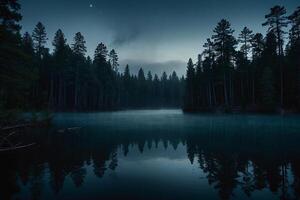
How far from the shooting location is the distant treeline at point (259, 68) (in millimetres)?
36500

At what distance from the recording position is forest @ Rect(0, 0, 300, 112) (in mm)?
22828

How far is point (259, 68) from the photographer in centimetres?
4584

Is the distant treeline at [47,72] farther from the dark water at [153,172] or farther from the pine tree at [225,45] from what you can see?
the pine tree at [225,45]

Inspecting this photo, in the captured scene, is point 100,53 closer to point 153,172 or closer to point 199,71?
point 199,71

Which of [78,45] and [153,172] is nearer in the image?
[153,172]

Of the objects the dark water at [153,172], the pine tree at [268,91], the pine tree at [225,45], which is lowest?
the dark water at [153,172]

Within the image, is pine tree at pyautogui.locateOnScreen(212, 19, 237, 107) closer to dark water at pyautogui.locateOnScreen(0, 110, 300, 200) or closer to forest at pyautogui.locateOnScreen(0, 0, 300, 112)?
forest at pyautogui.locateOnScreen(0, 0, 300, 112)

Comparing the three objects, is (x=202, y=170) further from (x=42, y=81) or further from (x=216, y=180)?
(x=42, y=81)

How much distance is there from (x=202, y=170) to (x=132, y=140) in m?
7.72

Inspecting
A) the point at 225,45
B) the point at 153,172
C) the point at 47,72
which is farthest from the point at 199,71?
the point at 153,172

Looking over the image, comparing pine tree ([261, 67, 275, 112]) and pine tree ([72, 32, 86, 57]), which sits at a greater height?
pine tree ([72, 32, 86, 57])

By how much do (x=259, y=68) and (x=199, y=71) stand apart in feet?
59.4

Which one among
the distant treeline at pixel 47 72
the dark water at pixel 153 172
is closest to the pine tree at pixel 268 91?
the dark water at pixel 153 172

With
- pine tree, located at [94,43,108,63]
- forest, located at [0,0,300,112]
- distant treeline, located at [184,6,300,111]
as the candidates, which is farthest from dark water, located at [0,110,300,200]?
pine tree, located at [94,43,108,63]
